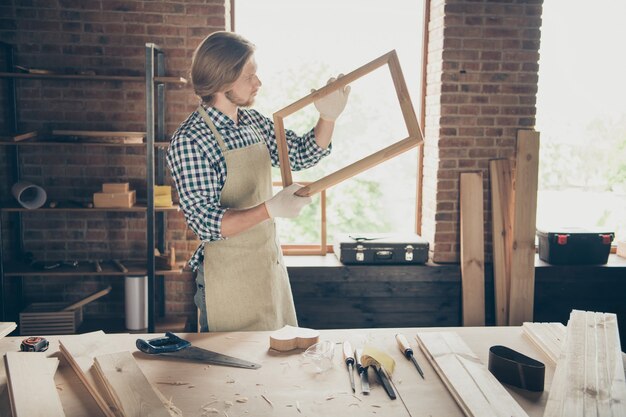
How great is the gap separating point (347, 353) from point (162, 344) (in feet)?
1.79

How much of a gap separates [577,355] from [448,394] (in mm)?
394

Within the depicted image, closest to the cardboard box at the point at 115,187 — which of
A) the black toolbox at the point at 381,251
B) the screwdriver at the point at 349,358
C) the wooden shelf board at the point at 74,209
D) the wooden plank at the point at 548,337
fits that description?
the wooden shelf board at the point at 74,209

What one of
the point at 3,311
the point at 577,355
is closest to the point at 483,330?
the point at 577,355

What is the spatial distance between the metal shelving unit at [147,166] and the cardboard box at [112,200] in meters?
0.04

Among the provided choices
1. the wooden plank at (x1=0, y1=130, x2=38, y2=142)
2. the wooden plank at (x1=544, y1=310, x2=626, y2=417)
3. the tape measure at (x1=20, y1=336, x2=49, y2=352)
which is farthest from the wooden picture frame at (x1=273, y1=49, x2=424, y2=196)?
the wooden plank at (x1=0, y1=130, x2=38, y2=142)

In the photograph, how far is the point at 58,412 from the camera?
4.24ft

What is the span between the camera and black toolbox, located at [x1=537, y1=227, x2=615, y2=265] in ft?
12.1

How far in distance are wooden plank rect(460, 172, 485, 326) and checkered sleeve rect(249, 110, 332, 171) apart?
58.9 inches

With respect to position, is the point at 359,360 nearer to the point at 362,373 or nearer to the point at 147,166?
the point at 362,373

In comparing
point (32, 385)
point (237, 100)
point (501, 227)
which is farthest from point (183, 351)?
point (501, 227)

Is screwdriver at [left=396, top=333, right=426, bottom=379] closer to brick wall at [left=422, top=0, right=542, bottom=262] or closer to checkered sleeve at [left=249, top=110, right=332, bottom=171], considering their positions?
checkered sleeve at [left=249, top=110, right=332, bottom=171]

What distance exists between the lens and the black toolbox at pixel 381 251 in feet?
12.0

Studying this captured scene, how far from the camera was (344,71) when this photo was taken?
13.0ft

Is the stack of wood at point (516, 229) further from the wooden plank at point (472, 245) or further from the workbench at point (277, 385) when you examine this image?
the workbench at point (277, 385)
